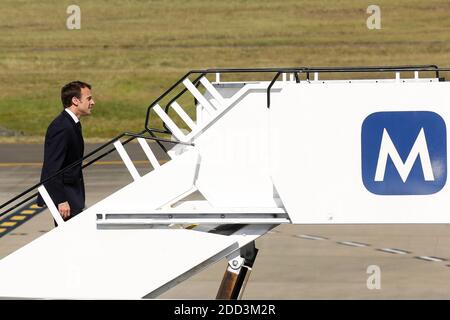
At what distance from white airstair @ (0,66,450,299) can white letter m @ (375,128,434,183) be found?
21 centimetres

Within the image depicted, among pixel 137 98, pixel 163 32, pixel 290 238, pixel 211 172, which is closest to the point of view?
pixel 211 172

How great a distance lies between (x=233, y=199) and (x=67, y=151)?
8.32 ft

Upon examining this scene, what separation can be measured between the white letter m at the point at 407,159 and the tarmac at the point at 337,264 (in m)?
6.98

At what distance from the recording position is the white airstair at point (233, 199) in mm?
11500

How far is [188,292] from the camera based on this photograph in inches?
742

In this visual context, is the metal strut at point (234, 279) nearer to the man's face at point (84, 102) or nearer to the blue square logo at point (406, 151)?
the blue square logo at point (406, 151)

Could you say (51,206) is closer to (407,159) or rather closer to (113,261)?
(113,261)

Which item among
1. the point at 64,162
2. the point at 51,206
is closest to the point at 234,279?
the point at 51,206

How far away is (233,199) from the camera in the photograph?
40.3 feet

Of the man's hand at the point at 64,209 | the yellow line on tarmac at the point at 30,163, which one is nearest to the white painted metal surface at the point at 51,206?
the man's hand at the point at 64,209

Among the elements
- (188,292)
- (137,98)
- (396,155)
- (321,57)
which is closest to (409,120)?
(396,155)

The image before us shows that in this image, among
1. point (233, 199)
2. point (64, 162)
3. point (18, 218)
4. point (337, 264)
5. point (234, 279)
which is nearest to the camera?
point (233, 199)

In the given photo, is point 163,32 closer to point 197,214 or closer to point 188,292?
point 188,292
